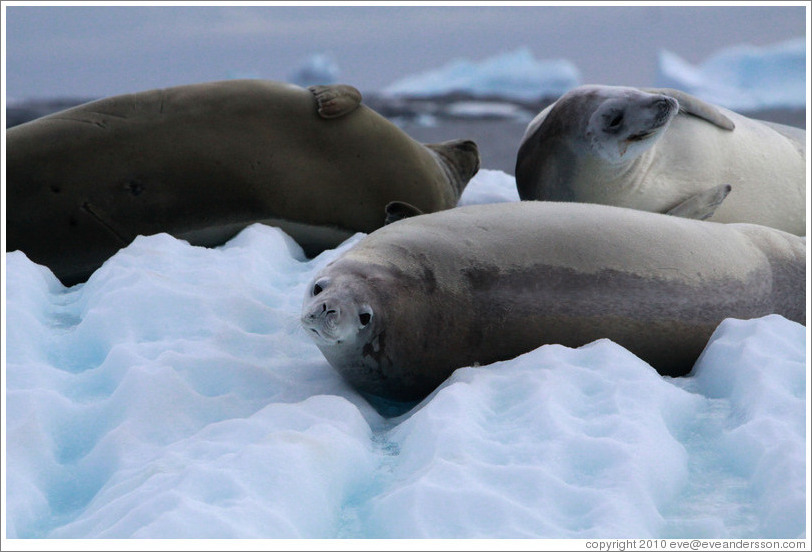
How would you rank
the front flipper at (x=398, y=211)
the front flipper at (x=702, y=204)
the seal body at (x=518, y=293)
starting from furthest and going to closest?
1. the front flipper at (x=702, y=204)
2. the front flipper at (x=398, y=211)
3. the seal body at (x=518, y=293)

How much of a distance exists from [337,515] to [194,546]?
13.6 inches

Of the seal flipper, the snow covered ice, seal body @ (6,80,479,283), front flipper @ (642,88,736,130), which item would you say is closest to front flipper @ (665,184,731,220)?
front flipper @ (642,88,736,130)

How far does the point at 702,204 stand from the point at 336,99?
158cm

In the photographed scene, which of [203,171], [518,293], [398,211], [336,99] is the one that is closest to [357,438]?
[518,293]

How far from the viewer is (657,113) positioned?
3.59 metres

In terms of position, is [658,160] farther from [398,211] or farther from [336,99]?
[336,99]

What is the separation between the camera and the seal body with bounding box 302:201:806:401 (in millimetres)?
2447

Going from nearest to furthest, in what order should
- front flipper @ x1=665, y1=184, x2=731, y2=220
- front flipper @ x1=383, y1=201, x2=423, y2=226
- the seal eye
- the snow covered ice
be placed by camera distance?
the snow covered ice → front flipper @ x1=383, y1=201, x2=423, y2=226 → the seal eye → front flipper @ x1=665, y1=184, x2=731, y2=220

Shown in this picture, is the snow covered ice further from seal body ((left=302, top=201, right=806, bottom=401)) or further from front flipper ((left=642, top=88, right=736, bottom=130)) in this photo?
front flipper ((left=642, top=88, right=736, bottom=130))

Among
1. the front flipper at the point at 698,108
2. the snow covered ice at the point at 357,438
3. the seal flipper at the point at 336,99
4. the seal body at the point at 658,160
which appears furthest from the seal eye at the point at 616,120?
the snow covered ice at the point at 357,438

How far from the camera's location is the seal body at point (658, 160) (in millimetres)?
3713

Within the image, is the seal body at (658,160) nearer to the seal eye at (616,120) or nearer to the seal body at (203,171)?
the seal eye at (616,120)

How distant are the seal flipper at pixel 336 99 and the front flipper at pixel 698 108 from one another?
4.07ft

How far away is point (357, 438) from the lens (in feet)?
7.15
